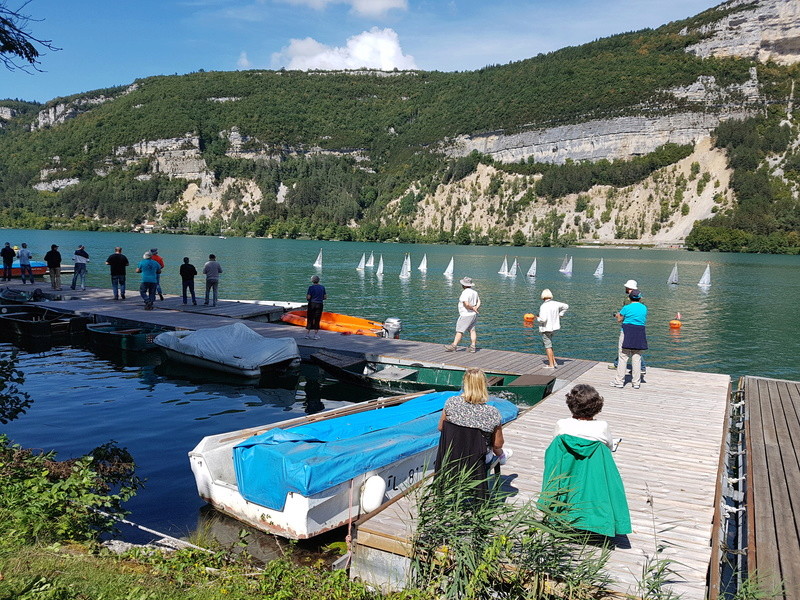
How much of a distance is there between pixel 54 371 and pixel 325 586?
15.2 metres

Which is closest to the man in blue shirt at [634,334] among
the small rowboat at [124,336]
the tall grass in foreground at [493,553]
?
the tall grass in foreground at [493,553]

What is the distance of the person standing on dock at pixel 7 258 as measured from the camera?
31977 mm

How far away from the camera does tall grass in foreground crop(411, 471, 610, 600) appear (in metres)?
4.98

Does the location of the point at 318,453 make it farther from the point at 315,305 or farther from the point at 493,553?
the point at 315,305

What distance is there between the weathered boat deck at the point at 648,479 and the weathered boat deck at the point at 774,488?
18.1 inches

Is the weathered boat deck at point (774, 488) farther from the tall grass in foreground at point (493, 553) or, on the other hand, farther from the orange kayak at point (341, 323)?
the orange kayak at point (341, 323)

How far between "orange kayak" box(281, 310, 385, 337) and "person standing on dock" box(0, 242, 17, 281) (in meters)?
17.5

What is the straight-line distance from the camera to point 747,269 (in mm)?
84312

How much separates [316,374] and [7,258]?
2312cm

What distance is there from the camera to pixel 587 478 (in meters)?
5.32

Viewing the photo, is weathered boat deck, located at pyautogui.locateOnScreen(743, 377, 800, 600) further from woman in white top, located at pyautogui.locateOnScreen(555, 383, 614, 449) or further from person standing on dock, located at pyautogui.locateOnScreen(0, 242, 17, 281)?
person standing on dock, located at pyautogui.locateOnScreen(0, 242, 17, 281)

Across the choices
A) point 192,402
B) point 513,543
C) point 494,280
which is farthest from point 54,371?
point 494,280

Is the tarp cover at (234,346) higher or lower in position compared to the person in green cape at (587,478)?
lower

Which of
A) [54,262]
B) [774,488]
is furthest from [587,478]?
[54,262]
